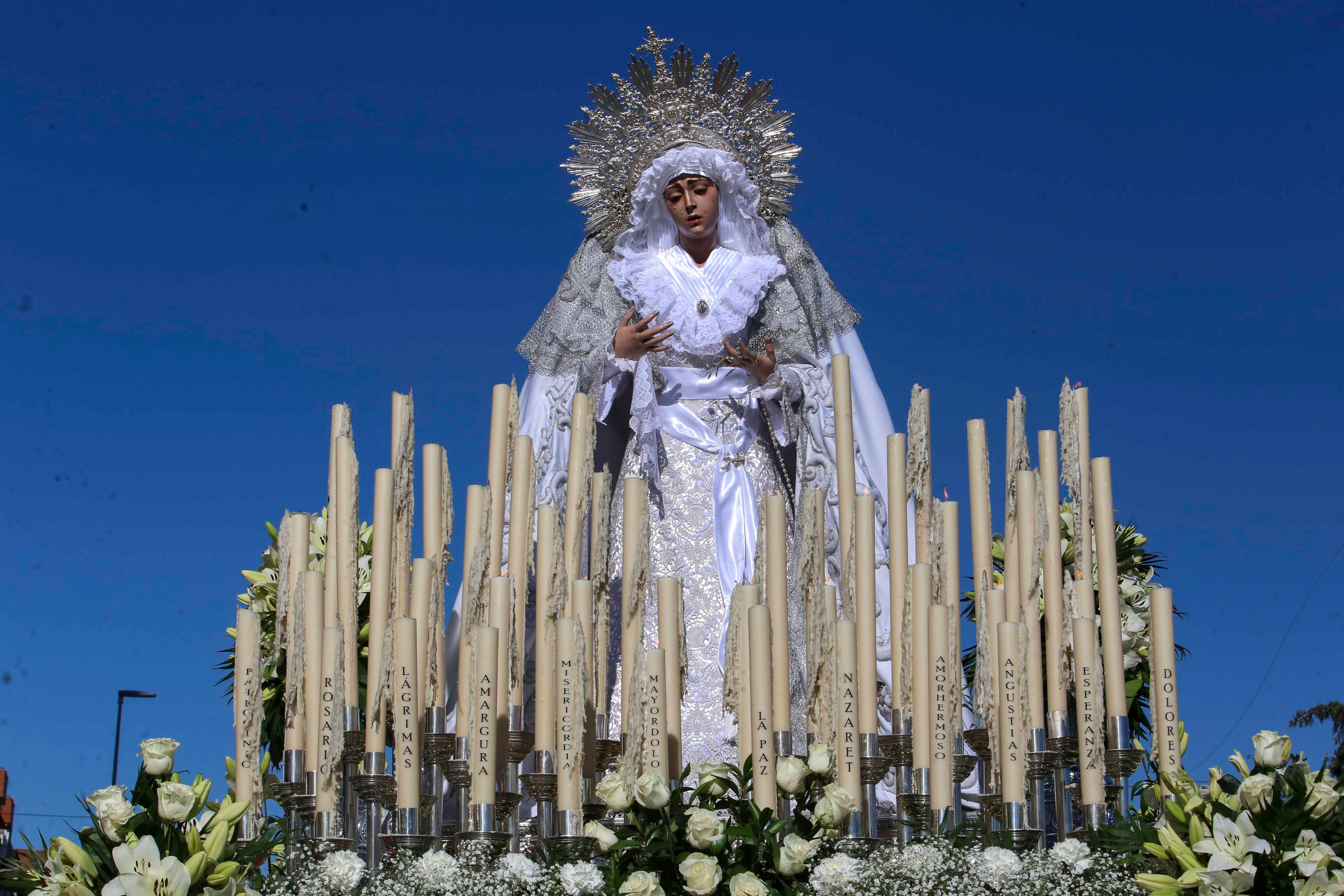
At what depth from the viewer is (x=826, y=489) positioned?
5957mm

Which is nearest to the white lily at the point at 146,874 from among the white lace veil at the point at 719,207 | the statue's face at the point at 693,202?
the white lace veil at the point at 719,207

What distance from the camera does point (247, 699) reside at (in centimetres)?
432

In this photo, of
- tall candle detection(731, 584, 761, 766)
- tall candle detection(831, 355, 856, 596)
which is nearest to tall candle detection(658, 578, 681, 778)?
tall candle detection(731, 584, 761, 766)

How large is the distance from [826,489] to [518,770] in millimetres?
2106

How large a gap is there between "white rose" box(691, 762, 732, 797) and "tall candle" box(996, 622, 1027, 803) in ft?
2.54

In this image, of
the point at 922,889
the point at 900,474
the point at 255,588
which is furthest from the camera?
the point at 255,588

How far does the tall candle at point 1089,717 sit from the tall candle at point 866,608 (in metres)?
0.57

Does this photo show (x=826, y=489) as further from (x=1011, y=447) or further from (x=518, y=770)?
(x=518, y=770)

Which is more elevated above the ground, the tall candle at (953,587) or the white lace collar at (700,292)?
the white lace collar at (700,292)

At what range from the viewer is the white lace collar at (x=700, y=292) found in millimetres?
6410

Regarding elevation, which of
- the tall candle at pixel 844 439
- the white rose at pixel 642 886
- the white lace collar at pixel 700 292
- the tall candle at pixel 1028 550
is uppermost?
the white lace collar at pixel 700 292

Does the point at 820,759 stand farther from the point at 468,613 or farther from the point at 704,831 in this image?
the point at 468,613

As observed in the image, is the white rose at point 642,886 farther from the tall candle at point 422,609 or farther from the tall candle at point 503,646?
the tall candle at point 422,609

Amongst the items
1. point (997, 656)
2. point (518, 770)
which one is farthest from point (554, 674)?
point (997, 656)
